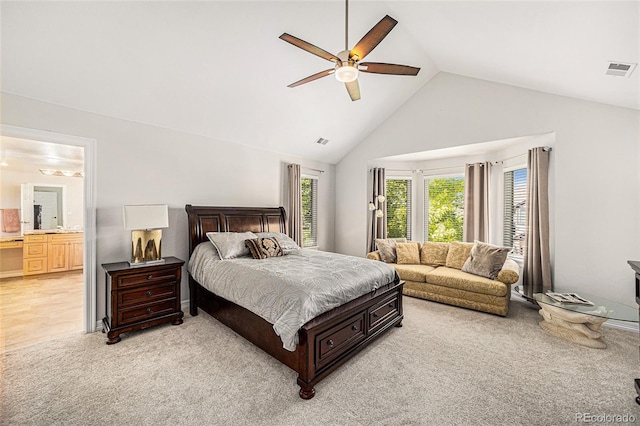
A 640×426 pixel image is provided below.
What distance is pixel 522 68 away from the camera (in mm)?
3525

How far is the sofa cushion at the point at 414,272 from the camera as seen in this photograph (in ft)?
14.4

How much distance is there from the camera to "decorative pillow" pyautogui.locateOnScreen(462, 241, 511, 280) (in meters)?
4.01

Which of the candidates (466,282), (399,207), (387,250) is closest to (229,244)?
(387,250)

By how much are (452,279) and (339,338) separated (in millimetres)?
2439

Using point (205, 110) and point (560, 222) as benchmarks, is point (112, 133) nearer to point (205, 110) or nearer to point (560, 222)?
point (205, 110)

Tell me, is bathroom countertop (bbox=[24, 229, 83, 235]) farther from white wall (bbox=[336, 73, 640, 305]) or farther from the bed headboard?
white wall (bbox=[336, 73, 640, 305])

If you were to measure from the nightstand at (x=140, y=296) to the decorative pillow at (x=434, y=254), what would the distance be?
4.09 m

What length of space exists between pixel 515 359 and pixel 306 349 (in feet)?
7.08

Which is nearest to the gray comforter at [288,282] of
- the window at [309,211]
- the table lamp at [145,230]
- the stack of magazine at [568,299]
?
the table lamp at [145,230]

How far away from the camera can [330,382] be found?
7.62 feet

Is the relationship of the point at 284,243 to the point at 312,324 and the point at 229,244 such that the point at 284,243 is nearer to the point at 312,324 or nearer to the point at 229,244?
the point at 229,244

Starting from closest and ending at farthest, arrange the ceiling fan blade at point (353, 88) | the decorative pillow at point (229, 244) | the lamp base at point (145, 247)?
1. the ceiling fan blade at point (353, 88)
2. the lamp base at point (145, 247)
3. the decorative pillow at point (229, 244)

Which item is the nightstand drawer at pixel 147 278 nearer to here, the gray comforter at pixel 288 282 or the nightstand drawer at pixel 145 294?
the nightstand drawer at pixel 145 294

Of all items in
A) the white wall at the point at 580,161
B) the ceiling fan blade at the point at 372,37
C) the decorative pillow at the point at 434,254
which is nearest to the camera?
the ceiling fan blade at the point at 372,37
